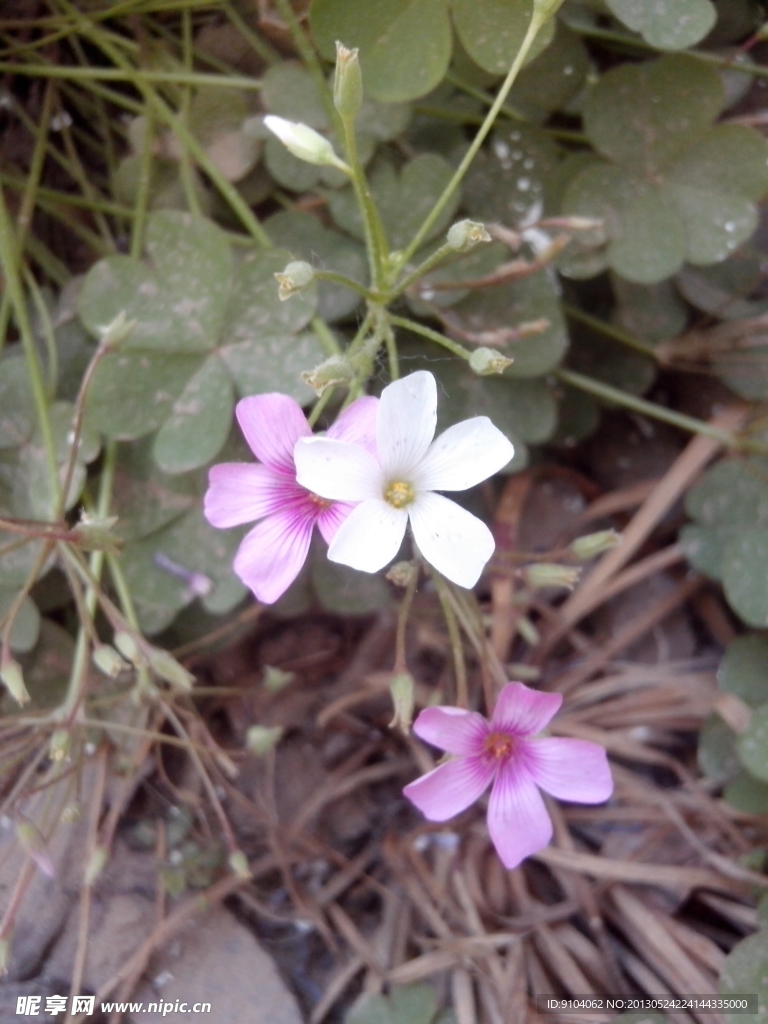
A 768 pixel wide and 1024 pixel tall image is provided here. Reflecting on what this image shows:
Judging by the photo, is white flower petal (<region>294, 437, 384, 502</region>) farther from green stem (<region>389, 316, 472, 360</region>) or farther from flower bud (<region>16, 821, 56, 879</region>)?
flower bud (<region>16, 821, 56, 879</region>)

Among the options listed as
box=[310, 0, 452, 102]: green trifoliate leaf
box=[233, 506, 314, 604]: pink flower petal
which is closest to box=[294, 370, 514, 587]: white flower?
box=[233, 506, 314, 604]: pink flower petal

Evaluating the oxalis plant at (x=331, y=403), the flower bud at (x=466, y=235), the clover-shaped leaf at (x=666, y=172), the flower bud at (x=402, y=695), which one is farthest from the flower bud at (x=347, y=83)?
the flower bud at (x=402, y=695)

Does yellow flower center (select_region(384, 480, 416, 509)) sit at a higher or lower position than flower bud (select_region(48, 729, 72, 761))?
higher

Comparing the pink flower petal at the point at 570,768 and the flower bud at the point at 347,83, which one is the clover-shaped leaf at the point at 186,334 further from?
the pink flower petal at the point at 570,768

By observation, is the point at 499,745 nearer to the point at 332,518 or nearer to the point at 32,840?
the point at 332,518

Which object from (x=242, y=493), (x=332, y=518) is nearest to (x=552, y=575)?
(x=332, y=518)

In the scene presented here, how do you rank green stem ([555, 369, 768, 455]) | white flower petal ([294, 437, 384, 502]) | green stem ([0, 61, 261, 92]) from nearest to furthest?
white flower petal ([294, 437, 384, 502])
green stem ([0, 61, 261, 92])
green stem ([555, 369, 768, 455])

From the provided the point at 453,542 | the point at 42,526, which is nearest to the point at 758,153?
the point at 453,542
